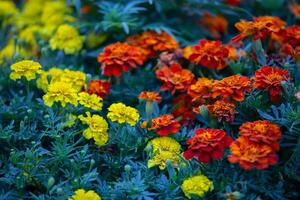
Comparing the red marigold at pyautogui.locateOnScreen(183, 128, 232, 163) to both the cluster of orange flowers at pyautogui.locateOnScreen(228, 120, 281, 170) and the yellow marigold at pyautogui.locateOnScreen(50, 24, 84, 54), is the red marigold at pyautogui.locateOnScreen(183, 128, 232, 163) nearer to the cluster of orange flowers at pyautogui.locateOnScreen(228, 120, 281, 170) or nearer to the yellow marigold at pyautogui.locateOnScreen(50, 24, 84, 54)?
the cluster of orange flowers at pyautogui.locateOnScreen(228, 120, 281, 170)

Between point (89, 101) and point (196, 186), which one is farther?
point (89, 101)

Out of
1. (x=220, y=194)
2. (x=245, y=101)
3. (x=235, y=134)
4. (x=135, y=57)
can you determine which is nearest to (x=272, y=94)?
(x=245, y=101)

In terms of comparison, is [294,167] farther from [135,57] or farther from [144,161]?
[135,57]

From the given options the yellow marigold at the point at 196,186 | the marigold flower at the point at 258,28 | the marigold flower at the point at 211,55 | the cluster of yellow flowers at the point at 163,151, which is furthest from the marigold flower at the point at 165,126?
the marigold flower at the point at 258,28

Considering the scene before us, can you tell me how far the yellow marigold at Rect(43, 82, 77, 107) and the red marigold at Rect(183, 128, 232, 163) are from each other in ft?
1.69

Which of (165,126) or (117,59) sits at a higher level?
(117,59)

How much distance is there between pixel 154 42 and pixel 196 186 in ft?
3.09

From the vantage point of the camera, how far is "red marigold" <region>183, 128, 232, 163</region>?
157 cm

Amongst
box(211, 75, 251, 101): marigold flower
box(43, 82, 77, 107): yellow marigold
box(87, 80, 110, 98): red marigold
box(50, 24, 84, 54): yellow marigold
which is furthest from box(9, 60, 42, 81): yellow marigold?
box(211, 75, 251, 101): marigold flower

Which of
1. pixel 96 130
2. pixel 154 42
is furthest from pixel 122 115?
pixel 154 42

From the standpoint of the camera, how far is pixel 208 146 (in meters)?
1.58

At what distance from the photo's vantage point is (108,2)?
2.54 m

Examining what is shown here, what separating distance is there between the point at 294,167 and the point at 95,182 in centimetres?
71

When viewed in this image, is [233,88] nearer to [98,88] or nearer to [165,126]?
[165,126]
